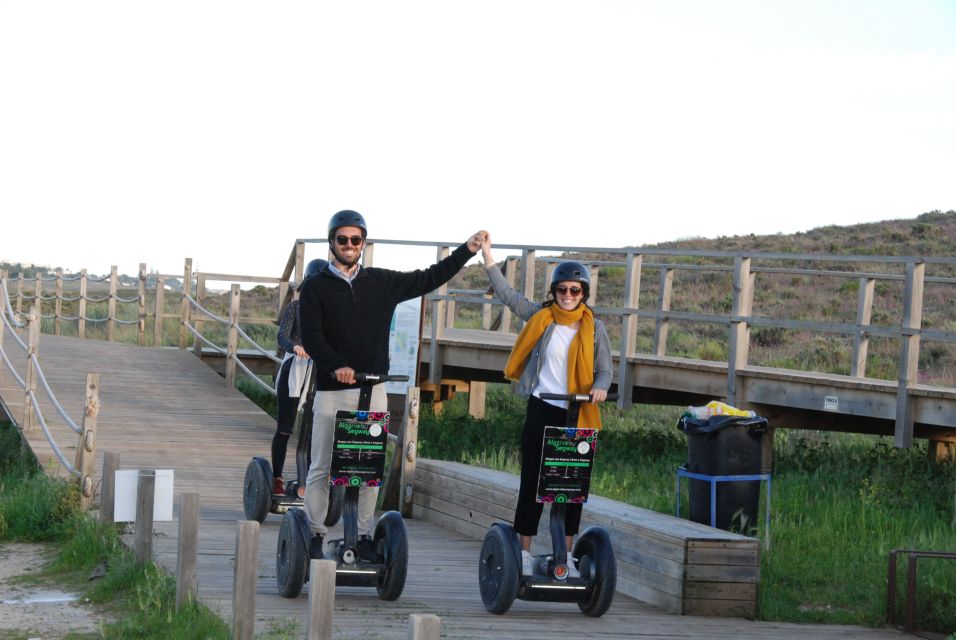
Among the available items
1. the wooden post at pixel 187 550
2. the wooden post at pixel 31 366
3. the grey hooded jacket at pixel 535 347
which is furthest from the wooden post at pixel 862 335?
the wooden post at pixel 31 366

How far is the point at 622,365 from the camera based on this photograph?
47.2ft

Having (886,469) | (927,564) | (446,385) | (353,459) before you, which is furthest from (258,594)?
(446,385)

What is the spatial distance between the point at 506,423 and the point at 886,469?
6664mm

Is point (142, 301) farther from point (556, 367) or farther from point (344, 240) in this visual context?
point (556, 367)

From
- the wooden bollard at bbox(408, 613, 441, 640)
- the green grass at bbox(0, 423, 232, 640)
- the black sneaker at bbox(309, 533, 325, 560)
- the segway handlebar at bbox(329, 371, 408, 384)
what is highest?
the segway handlebar at bbox(329, 371, 408, 384)

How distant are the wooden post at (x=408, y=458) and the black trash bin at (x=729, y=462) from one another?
264 centimetres

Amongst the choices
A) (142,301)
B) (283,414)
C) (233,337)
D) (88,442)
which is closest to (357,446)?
(283,414)

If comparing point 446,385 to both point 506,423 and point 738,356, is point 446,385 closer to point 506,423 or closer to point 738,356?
point 506,423

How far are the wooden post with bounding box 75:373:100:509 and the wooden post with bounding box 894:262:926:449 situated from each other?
21.4ft

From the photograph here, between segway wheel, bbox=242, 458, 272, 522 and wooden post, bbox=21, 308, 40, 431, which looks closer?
segway wheel, bbox=242, 458, 272, 522

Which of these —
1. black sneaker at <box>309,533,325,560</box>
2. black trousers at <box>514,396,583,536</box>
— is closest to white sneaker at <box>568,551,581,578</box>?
black trousers at <box>514,396,583,536</box>

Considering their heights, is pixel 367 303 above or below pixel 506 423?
above

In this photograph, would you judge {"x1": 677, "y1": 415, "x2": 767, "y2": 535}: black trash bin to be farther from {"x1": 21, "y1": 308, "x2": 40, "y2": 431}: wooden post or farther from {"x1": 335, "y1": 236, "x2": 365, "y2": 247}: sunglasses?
{"x1": 21, "y1": 308, "x2": 40, "y2": 431}: wooden post

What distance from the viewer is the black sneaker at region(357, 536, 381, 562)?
22.0 feet
